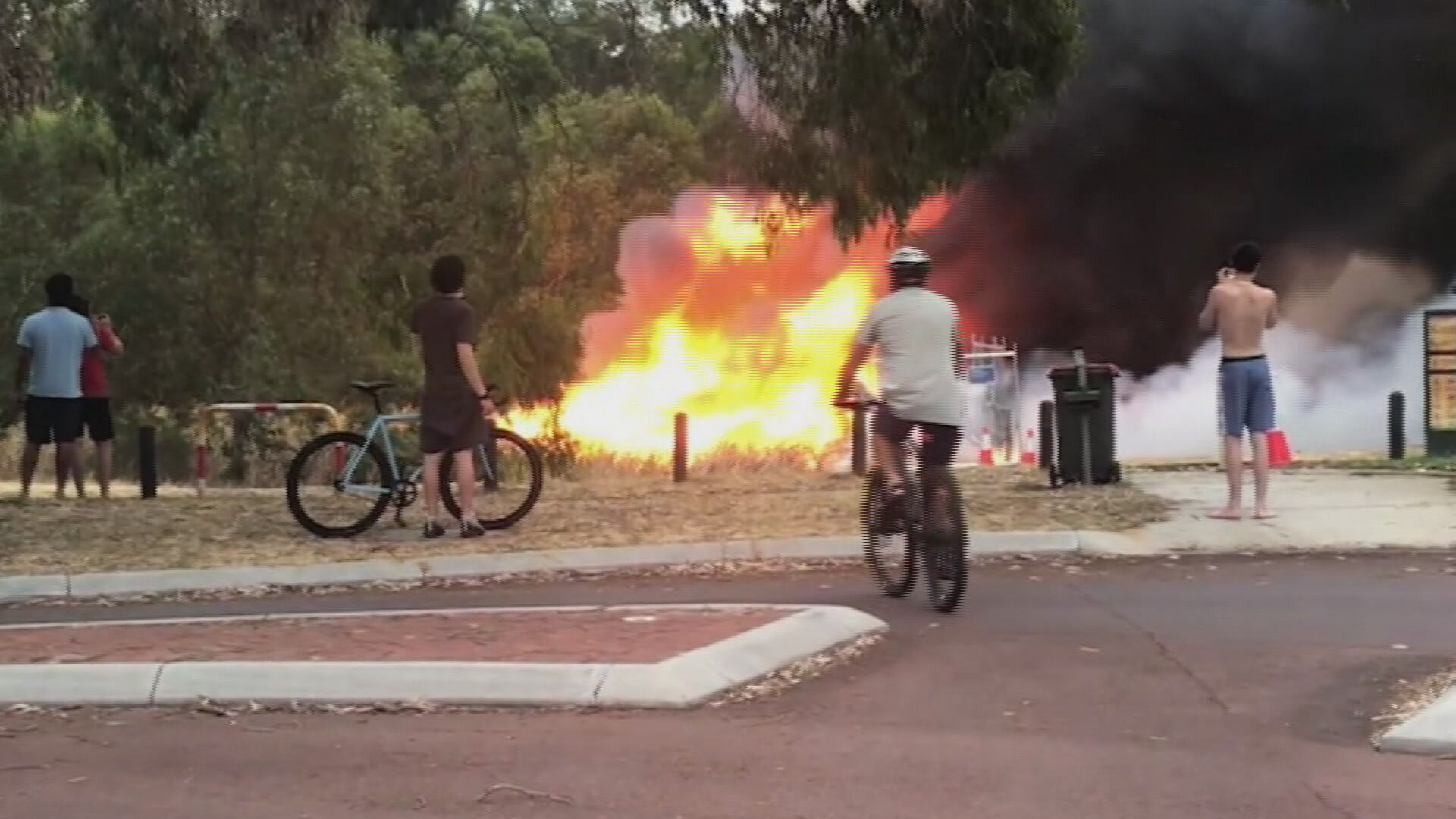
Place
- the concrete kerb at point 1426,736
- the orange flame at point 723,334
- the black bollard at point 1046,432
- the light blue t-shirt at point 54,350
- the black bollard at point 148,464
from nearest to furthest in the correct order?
the concrete kerb at point 1426,736, the light blue t-shirt at point 54,350, the black bollard at point 1046,432, the black bollard at point 148,464, the orange flame at point 723,334

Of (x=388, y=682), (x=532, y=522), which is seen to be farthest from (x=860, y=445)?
(x=388, y=682)

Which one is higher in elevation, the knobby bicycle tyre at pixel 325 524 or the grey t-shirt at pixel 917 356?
the grey t-shirt at pixel 917 356

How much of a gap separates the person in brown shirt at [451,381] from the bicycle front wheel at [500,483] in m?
0.32

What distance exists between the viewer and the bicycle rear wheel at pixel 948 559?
824cm

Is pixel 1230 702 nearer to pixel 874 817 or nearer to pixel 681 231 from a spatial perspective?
pixel 874 817

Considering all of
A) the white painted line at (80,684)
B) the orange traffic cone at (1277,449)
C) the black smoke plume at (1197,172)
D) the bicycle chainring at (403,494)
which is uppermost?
the black smoke plume at (1197,172)

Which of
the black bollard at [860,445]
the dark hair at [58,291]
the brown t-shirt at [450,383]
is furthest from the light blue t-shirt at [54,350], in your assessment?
the black bollard at [860,445]

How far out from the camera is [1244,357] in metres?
11.4

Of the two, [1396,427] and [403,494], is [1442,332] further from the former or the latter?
[403,494]

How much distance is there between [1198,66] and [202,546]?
23.3 meters

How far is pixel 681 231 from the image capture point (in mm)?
30125

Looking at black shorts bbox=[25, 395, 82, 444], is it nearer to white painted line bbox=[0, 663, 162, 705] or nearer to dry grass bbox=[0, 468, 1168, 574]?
dry grass bbox=[0, 468, 1168, 574]

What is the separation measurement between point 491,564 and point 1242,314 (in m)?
5.24

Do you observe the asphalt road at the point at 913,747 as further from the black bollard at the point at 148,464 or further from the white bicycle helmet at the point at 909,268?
the black bollard at the point at 148,464
